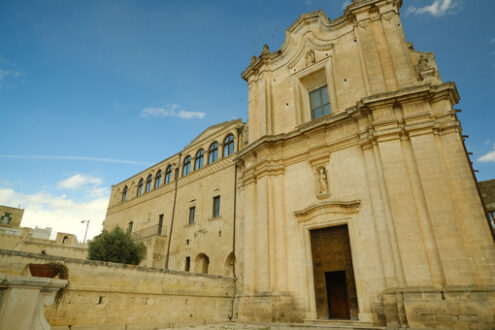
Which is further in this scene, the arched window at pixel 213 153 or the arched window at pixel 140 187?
the arched window at pixel 140 187

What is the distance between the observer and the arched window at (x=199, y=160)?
21.0 m

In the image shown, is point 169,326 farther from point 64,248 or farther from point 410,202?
point 64,248

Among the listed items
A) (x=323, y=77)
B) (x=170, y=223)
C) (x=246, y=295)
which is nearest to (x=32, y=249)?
(x=170, y=223)

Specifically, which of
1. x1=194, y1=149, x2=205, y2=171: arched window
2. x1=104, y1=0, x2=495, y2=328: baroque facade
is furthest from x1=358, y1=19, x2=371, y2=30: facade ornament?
x1=194, y1=149, x2=205, y2=171: arched window

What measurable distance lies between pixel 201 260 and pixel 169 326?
7757 millimetres

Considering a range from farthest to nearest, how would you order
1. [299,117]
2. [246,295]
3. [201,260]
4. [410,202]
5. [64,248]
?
[64,248] < [201,260] < [299,117] < [246,295] < [410,202]

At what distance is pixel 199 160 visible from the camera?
21234mm

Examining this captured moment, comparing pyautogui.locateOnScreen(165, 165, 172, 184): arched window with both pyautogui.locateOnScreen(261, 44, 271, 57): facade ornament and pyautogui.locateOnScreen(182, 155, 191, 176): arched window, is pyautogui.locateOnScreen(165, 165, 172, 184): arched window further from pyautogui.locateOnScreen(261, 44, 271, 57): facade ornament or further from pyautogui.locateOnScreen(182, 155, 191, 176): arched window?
pyautogui.locateOnScreen(261, 44, 271, 57): facade ornament

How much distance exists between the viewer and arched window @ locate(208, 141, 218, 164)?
19844mm

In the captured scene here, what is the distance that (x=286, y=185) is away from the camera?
496 inches

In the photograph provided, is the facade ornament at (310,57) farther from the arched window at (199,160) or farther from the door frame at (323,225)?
the arched window at (199,160)

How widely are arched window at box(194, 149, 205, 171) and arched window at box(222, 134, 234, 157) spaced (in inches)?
93.9

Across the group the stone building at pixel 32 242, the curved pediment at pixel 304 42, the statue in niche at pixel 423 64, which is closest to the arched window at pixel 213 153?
the curved pediment at pixel 304 42

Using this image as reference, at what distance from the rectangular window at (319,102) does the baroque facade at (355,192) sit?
0.20 ft
